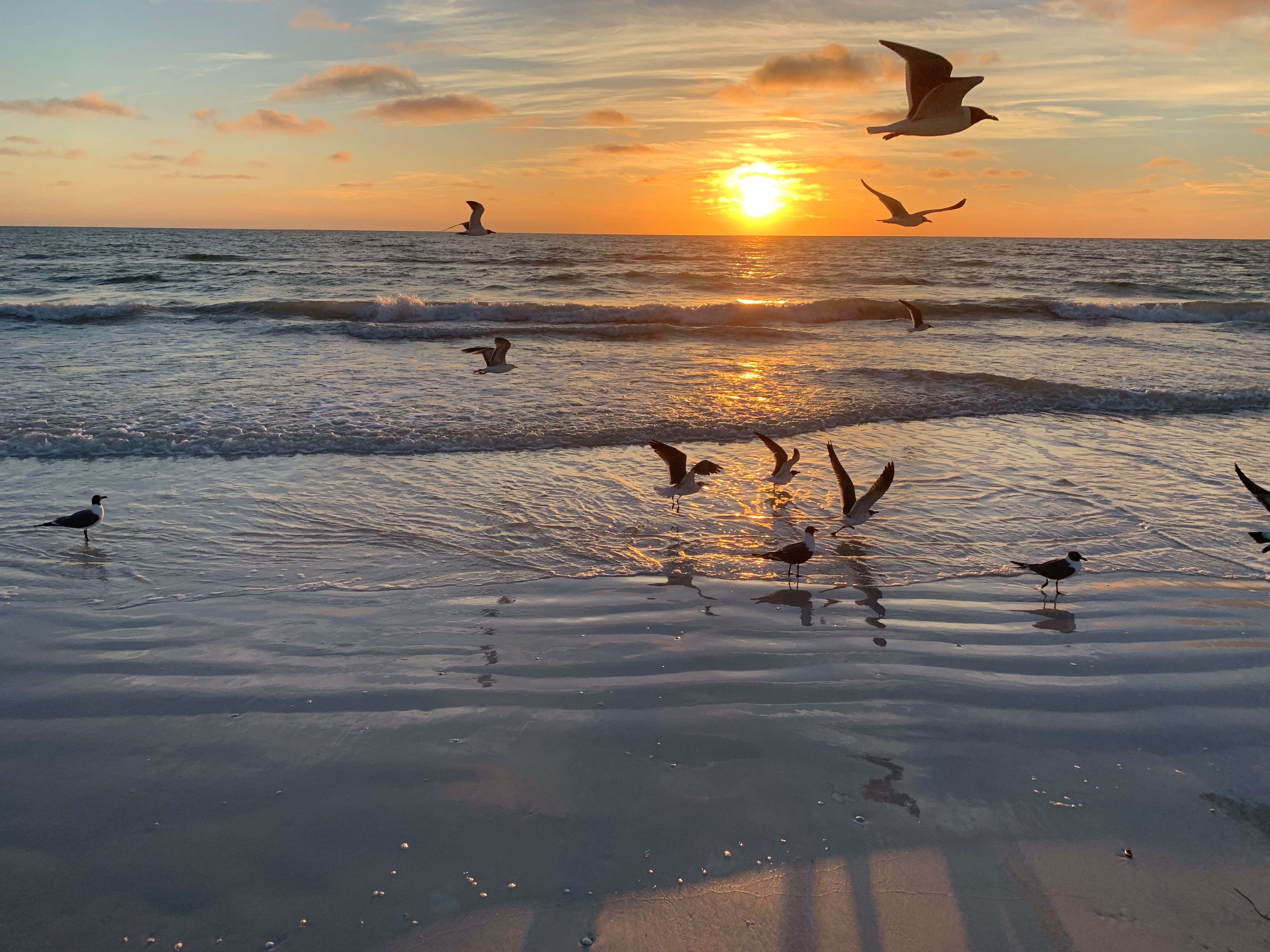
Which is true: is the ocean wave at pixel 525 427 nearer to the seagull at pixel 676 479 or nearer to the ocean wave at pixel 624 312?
the seagull at pixel 676 479

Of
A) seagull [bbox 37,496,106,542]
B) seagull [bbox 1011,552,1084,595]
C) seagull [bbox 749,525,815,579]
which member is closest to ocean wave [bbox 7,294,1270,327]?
seagull [bbox 37,496,106,542]

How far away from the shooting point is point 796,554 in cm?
611

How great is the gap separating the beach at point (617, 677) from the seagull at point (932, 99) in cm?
305

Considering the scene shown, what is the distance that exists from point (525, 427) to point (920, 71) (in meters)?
6.42

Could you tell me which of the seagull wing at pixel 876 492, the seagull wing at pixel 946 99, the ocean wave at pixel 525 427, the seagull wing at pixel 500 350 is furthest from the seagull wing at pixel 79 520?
the seagull wing at pixel 946 99

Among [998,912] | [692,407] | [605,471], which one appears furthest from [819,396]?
[998,912]

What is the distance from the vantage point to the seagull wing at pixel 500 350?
444 inches

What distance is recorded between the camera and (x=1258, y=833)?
3.40 meters

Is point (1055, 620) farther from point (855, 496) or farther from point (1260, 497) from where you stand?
point (855, 496)

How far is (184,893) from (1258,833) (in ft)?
13.5

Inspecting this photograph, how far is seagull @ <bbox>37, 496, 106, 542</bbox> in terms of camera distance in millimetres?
6566

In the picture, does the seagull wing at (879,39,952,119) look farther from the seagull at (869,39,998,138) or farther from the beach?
the beach

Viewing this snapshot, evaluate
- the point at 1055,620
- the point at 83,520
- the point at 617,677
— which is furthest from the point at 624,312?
the point at 617,677

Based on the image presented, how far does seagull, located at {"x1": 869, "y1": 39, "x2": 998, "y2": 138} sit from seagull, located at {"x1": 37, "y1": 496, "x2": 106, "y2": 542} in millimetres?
6341
